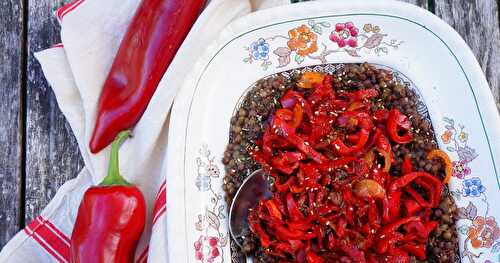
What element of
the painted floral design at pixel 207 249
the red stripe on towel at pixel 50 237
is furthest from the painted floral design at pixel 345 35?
the red stripe on towel at pixel 50 237

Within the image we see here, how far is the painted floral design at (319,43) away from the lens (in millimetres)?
2131

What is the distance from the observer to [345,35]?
2.13 meters

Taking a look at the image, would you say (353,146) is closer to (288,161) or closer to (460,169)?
(288,161)

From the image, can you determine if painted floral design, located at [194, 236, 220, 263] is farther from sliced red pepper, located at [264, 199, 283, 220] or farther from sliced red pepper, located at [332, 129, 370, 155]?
sliced red pepper, located at [332, 129, 370, 155]

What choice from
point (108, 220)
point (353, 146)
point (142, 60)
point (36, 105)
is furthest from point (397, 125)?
point (36, 105)

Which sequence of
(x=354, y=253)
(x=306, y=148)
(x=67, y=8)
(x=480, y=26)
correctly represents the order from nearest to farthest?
(x=354, y=253) < (x=306, y=148) < (x=67, y=8) < (x=480, y=26)

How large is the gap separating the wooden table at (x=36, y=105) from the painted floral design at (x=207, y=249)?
2.18ft

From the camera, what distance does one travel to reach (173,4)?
214cm

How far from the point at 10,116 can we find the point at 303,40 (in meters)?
1.25

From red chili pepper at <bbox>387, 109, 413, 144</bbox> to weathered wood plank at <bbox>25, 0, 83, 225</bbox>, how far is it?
1.22m

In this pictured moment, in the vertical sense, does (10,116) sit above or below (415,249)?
Answer: above

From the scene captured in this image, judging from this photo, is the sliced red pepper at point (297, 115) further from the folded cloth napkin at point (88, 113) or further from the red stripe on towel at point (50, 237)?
the red stripe on towel at point (50, 237)

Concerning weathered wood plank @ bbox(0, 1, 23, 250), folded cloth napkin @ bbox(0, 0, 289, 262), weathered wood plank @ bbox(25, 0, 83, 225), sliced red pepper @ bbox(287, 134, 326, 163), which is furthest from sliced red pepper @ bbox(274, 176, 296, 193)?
weathered wood plank @ bbox(0, 1, 23, 250)

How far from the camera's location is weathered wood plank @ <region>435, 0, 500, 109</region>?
91.6 inches
